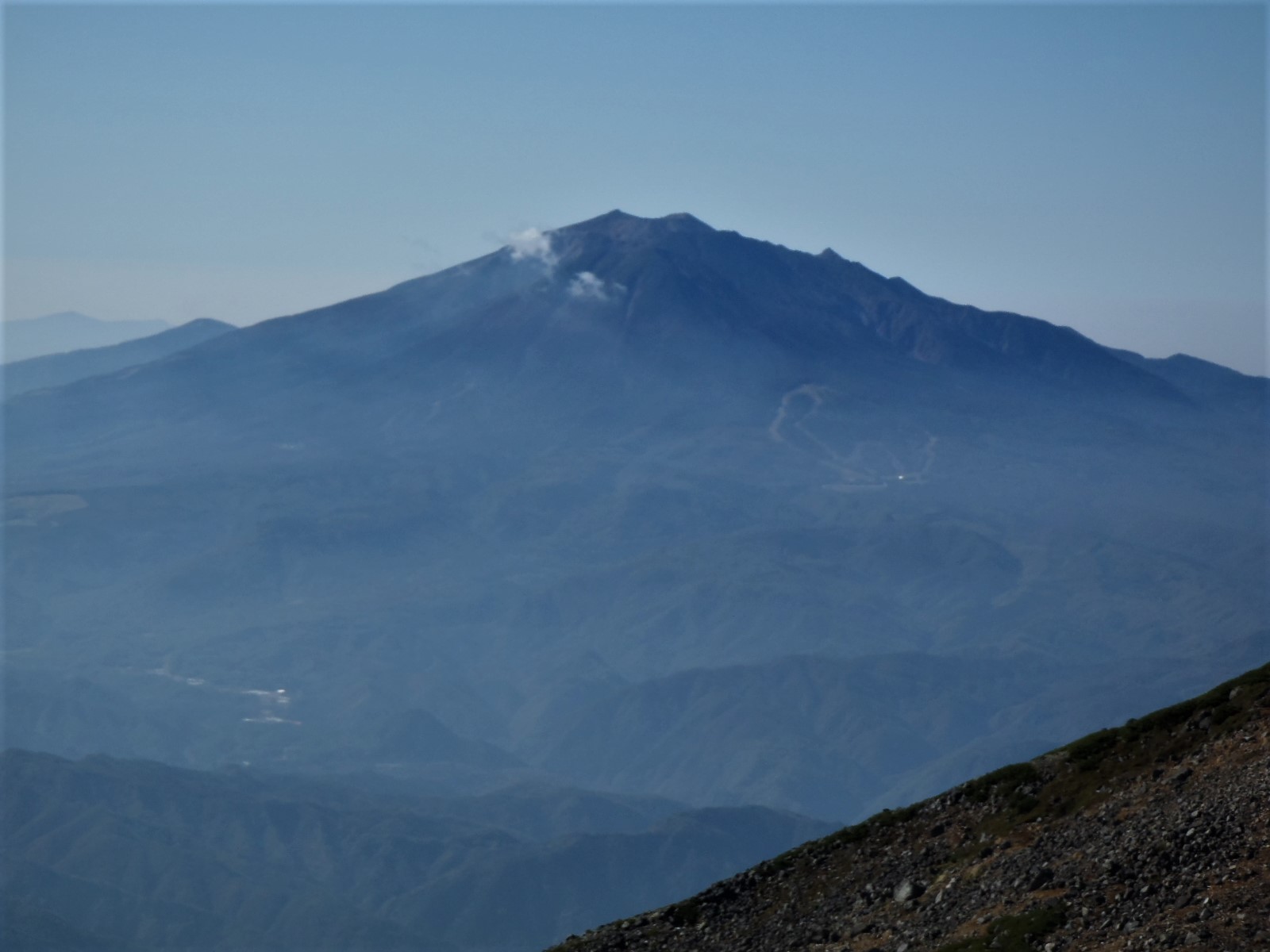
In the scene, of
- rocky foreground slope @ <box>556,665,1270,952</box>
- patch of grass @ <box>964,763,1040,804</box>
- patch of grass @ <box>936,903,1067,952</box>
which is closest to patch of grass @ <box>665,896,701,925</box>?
rocky foreground slope @ <box>556,665,1270,952</box>

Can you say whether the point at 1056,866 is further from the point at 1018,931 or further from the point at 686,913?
the point at 686,913

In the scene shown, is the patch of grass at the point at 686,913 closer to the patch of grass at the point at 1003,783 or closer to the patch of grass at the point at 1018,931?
the patch of grass at the point at 1003,783

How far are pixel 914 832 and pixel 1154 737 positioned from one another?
15.4 feet

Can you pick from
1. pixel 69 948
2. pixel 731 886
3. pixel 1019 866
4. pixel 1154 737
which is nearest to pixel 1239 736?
pixel 1154 737

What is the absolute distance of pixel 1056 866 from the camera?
26.0m

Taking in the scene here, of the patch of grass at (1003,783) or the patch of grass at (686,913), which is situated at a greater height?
the patch of grass at (1003,783)

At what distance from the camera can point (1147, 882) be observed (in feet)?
78.7

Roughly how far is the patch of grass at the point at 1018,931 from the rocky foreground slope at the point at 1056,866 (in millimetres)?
29

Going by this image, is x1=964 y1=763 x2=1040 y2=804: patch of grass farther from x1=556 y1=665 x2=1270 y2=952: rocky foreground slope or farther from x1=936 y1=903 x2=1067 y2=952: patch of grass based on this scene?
x1=936 y1=903 x2=1067 y2=952: patch of grass

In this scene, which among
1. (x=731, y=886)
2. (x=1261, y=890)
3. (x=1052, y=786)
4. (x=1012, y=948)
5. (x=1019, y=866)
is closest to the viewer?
(x=1261, y=890)

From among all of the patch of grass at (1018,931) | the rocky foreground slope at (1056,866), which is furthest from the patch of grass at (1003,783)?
the patch of grass at (1018,931)

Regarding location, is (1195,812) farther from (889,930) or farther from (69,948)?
(69,948)

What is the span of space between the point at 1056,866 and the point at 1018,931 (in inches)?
80.1

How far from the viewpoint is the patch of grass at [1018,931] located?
23984 millimetres
